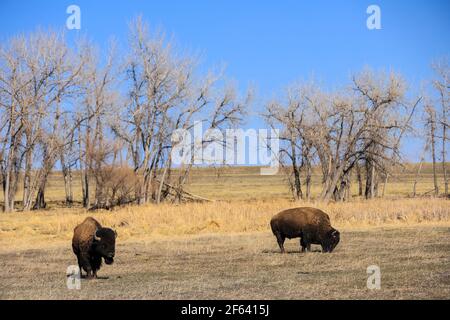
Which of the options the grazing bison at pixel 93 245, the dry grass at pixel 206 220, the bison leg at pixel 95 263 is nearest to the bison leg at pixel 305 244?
the grazing bison at pixel 93 245

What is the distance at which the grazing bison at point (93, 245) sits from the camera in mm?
14914

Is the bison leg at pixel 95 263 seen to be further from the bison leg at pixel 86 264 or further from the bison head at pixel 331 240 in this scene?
the bison head at pixel 331 240

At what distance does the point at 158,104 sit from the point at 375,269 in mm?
34893

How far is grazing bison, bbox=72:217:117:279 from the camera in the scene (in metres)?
14.9

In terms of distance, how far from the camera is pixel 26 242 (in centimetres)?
2767

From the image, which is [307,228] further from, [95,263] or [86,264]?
[86,264]

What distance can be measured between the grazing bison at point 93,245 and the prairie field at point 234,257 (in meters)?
0.49

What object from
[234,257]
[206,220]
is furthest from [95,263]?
[206,220]

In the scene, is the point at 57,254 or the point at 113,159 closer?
the point at 57,254

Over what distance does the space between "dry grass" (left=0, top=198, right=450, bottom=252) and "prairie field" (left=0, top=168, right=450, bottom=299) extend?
0.05 metres

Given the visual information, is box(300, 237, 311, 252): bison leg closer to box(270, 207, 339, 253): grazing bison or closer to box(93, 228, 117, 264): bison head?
box(270, 207, 339, 253): grazing bison

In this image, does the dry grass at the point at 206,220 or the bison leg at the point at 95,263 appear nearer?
the bison leg at the point at 95,263
